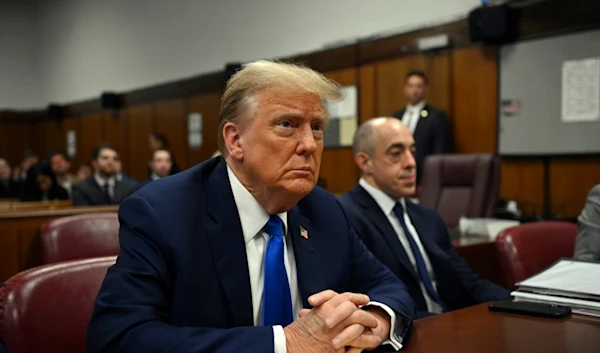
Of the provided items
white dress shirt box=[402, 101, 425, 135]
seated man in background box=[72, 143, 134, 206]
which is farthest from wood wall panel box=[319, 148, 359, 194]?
seated man in background box=[72, 143, 134, 206]

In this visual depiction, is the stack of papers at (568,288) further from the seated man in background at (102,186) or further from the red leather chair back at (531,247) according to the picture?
the seated man in background at (102,186)

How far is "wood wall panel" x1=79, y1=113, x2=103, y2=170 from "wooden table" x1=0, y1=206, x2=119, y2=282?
9538mm

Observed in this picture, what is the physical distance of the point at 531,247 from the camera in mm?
2410

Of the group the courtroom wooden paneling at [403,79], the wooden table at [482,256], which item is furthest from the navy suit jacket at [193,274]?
the courtroom wooden paneling at [403,79]

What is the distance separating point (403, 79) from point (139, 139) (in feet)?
20.6

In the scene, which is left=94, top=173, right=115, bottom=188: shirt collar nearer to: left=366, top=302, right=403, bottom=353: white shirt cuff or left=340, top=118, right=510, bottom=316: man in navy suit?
left=340, top=118, right=510, bottom=316: man in navy suit

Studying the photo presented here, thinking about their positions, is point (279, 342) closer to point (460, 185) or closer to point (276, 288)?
point (276, 288)

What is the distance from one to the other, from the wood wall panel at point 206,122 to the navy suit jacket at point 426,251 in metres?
7.15

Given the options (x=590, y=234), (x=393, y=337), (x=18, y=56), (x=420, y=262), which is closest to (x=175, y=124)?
(x=18, y=56)

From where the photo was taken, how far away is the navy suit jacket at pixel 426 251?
2512 mm

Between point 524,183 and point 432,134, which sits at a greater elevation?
point 432,134

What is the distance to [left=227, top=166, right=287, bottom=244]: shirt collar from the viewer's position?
1.52m

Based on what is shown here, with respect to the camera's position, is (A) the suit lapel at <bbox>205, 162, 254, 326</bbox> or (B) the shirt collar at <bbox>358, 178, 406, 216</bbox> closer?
(A) the suit lapel at <bbox>205, 162, 254, 326</bbox>

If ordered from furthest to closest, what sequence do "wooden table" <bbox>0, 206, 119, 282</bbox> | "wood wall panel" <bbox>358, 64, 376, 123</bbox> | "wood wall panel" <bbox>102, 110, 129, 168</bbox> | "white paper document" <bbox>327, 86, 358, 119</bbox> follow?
1. "wood wall panel" <bbox>102, 110, 129, 168</bbox>
2. "white paper document" <bbox>327, 86, 358, 119</bbox>
3. "wood wall panel" <bbox>358, 64, 376, 123</bbox>
4. "wooden table" <bbox>0, 206, 119, 282</bbox>
